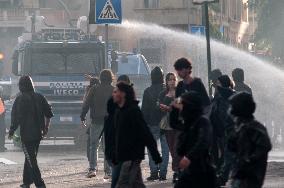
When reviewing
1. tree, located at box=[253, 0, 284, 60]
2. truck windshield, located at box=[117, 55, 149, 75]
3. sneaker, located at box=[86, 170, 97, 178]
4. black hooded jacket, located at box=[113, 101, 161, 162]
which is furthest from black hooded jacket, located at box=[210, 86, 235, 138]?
tree, located at box=[253, 0, 284, 60]

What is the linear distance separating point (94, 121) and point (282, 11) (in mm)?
31719

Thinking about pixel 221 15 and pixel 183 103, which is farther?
pixel 221 15

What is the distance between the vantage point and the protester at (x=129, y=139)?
1280 centimetres

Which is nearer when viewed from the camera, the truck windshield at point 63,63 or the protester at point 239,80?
the protester at point 239,80

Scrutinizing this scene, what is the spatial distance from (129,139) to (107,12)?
28.0 ft

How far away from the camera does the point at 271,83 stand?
107ft

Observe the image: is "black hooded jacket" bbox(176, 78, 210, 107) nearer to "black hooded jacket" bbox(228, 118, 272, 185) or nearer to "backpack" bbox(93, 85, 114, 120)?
"black hooded jacket" bbox(228, 118, 272, 185)

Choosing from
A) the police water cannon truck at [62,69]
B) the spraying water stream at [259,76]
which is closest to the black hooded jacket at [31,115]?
the police water cannon truck at [62,69]

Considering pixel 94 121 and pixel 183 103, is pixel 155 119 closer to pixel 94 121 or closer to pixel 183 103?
pixel 94 121

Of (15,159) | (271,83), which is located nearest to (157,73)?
(15,159)

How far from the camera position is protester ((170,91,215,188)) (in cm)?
1083

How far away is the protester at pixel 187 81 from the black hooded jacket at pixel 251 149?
13.3ft

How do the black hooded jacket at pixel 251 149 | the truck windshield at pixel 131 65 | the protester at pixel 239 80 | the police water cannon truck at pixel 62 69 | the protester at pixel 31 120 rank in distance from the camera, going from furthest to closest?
the truck windshield at pixel 131 65
the police water cannon truck at pixel 62 69
the protester at pixel 239 80
the protester at pixel 31 120
the black hooded jacket at pixel 251 149

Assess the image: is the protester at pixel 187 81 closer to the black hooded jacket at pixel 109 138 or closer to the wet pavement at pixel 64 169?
the black hooded jacket at pixel 109 138
